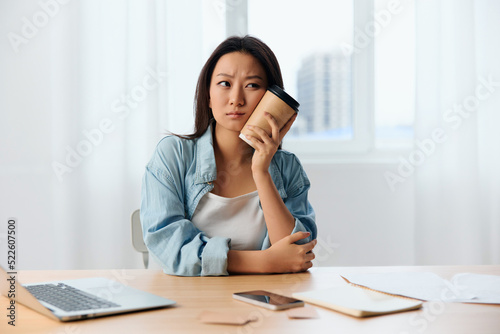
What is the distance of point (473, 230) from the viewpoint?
256cm

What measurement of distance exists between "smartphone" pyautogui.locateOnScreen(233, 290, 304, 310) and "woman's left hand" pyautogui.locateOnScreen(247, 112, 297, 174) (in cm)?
45

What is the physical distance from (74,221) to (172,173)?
131 centimetres

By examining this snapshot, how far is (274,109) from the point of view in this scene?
4.15ft

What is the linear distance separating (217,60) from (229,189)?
0.37 meters

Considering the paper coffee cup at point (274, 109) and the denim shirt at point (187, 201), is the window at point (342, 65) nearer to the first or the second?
the denim shirt at point (187, 201)

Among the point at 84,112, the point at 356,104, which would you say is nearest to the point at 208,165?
the point at 84,112

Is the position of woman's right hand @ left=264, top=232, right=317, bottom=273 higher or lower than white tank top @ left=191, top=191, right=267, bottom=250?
lower

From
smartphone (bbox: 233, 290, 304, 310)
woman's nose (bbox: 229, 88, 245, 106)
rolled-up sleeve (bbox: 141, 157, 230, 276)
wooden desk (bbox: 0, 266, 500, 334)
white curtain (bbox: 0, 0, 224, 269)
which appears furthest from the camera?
white curtain (bbox: 0, 0, 224, 269)

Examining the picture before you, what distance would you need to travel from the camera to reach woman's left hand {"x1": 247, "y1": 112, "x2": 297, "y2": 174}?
131 cm

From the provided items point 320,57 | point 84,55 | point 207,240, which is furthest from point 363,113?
point 207,240

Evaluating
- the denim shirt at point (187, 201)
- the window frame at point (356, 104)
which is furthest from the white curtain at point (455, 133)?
the denim shirt at point (187, 201)

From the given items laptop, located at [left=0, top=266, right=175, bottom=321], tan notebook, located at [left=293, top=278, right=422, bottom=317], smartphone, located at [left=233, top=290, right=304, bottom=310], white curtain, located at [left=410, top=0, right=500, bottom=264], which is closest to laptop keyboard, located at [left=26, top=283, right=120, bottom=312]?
laptop, located at [left=0, top=266, right=175, bottom=321]

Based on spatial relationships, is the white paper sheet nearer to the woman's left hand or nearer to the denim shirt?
the denim shirt

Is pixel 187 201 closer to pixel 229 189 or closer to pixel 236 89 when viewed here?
pixel 229 189
